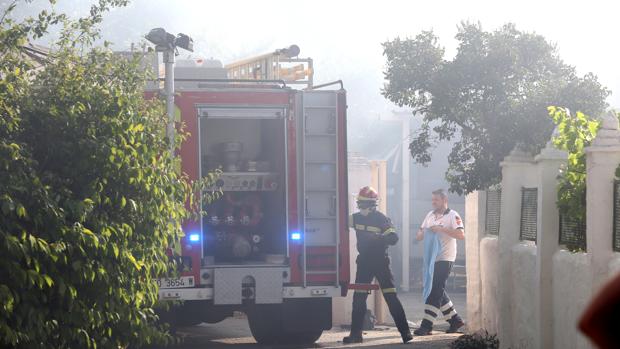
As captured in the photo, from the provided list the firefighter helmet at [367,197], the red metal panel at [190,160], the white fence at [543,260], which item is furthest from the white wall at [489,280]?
the red metal panel at [190,160]

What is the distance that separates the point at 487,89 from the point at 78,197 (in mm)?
6961

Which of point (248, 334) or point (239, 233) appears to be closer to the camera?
point (239, 233)

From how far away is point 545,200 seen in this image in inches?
362

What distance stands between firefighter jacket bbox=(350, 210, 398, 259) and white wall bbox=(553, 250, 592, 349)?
158 inches

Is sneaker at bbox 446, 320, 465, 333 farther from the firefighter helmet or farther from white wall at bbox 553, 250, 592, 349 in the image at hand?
white wall at bbox 553, 250, 592, 349

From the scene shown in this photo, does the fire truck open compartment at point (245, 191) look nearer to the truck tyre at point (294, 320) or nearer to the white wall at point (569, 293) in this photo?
the truck tyre at point (294, 320)

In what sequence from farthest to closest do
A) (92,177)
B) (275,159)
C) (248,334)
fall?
(248,334) → (275,159) → (92,177)

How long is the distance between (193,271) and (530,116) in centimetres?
405

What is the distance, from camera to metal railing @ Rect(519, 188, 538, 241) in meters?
9.94

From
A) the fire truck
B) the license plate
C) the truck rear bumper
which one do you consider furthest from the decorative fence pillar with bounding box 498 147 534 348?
the license plate

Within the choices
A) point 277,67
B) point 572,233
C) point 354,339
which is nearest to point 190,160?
point 277,67

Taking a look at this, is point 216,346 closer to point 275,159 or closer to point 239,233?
point 239,233

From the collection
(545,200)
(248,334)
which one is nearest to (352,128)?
(248,334)

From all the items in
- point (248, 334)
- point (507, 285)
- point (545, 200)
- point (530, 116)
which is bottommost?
point (248, 334)
